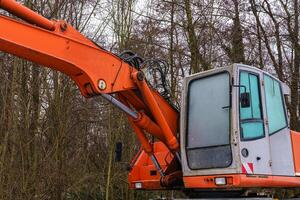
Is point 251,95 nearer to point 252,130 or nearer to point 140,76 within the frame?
point 252,130

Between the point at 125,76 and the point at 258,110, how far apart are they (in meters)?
2.15

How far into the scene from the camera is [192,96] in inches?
314

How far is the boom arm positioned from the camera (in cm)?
598

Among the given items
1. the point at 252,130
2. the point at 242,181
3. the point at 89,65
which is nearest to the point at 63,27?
the point at 89,65

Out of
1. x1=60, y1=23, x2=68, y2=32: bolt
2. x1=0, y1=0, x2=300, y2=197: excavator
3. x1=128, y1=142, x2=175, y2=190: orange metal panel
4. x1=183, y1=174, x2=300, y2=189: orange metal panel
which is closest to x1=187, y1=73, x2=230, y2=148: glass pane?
x1=0, y1=0, x2=300, y2=197: excavator

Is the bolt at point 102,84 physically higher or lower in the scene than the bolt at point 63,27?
lower

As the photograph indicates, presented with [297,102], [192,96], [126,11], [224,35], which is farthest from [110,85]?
[297,102]

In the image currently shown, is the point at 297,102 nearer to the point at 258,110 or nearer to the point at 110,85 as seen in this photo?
the point at 258,110

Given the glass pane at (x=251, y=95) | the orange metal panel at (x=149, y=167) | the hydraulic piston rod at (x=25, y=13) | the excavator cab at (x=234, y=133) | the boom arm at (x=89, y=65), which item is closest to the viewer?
the hydraulic piston rod at (x=25, y=13)

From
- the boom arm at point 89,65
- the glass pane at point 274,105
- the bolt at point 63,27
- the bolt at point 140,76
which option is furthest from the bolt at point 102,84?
the glass pane at point 274,105

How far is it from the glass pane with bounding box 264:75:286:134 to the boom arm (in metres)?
1.53

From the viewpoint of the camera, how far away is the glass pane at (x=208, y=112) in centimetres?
744

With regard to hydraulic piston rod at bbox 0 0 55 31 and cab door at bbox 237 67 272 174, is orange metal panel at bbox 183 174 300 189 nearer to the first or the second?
cab door at bbox 237 67 272 174

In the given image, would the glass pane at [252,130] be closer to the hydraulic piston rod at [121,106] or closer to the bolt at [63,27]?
the hydraulic piston rod at [121,106]
